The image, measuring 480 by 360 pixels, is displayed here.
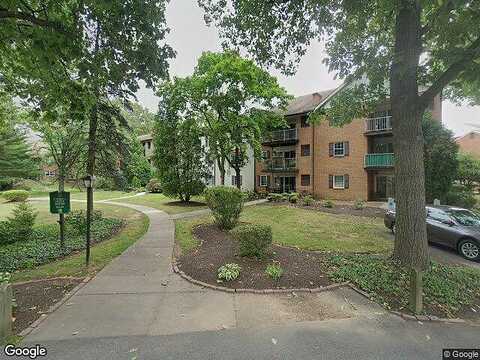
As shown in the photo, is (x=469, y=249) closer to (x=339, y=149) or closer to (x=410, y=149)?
(x=410, y=149)

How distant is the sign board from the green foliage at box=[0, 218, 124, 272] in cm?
169

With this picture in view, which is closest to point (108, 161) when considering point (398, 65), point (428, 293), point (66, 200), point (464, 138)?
point (66, 200)

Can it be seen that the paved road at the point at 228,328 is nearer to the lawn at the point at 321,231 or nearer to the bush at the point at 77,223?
the lawn at the point at 321,231

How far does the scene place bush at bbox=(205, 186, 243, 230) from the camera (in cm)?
1112

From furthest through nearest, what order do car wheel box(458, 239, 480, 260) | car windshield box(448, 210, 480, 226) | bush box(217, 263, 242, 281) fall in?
car windshield box(448, 210, 480, 226), car wheel box(458, 239, 480, 260), bush box(217, 263, 242, 281)

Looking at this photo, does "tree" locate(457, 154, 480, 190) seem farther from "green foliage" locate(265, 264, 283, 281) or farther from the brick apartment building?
"green foliage" locate(265, 264, 283, 281)

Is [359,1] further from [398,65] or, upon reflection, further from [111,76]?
[111,76]

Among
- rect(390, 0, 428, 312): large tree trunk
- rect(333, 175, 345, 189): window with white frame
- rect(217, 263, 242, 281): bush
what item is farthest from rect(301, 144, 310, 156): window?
rect(217, 263, 242, 281): bush

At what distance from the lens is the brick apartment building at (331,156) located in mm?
22297

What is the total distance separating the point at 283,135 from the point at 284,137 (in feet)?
0.83

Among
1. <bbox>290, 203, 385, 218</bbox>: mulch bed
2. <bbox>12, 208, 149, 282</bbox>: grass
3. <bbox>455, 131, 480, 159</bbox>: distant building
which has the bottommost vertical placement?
<bbox>12, 208, 149, 282</bbox>: grass

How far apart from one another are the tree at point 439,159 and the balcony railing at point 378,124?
4759 mm

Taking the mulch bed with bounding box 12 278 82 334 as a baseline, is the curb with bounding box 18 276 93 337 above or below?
above

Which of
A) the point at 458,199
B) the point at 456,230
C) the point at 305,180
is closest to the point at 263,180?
the point at 305,180
